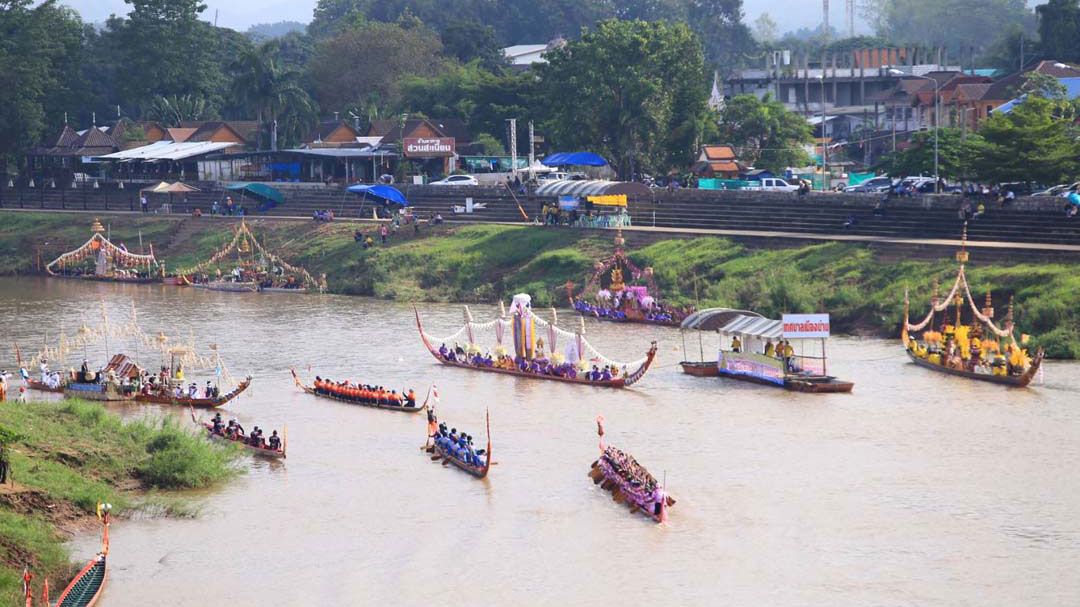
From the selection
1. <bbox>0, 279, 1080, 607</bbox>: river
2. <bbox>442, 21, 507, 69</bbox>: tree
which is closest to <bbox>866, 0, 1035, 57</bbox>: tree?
<bbox>442, 21, 507, 69</bbox>: tree

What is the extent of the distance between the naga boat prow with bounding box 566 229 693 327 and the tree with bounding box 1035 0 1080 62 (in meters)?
40.3

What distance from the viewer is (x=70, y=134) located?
86.5m

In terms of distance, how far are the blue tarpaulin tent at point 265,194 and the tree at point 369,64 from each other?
69.9 feet

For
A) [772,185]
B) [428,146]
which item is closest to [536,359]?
[772,185]

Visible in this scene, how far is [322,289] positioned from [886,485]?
35.5 m

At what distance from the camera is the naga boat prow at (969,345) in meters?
37.9

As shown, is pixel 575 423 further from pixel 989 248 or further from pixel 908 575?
pixel 989 248

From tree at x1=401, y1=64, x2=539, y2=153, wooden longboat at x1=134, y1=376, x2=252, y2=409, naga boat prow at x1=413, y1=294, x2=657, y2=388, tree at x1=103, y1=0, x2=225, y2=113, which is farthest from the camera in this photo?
tree at x1=103, y1=0, x2=225, y2=113

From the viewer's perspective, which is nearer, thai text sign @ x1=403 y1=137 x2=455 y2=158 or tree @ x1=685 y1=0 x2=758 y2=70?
thai text sign @ x1=403 y1=137 x2=455 y2=158

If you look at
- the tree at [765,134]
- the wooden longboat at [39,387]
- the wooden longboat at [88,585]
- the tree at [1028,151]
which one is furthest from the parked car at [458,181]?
the wooden longboat at [88,585]

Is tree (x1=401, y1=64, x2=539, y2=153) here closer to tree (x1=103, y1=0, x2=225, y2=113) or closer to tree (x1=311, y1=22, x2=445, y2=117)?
tree (x1=311, y1=22, x2=445, y2=117)

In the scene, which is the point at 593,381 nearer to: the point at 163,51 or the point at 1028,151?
the point at 1028,151

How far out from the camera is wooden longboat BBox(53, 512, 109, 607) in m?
24.1

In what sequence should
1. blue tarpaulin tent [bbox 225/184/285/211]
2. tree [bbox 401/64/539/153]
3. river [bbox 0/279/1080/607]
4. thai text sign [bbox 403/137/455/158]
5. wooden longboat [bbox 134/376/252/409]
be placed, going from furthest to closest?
1. tree [bbox 401/64/539/153]
2. blue tarpaulin tent [bbox 225/184/285/211]
3. thai text sign [bbox 403/137/455/158]
4. wooden longboat [bbox 134/376/252/409]
5. river [bbox 0/279/1080/607]
